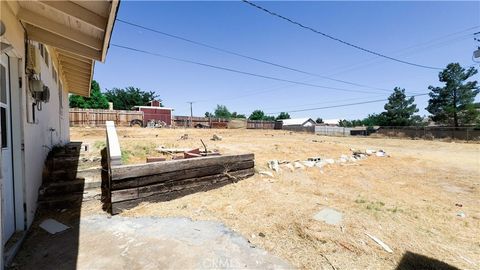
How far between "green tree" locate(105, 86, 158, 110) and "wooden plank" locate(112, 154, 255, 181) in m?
47.1

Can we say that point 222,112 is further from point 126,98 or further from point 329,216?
point 329,216

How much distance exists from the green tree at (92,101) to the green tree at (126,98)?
654cm

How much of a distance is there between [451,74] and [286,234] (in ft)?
112

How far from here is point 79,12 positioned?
2730mm

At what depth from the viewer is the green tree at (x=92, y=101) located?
116 ft

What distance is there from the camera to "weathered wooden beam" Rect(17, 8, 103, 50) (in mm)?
2975

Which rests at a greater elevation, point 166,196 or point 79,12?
point 79,12

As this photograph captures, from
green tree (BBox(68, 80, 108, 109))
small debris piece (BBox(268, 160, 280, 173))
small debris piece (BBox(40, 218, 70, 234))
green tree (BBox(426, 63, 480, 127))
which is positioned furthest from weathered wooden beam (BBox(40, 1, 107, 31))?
green tree (BBox(68, 80, 108, 109))

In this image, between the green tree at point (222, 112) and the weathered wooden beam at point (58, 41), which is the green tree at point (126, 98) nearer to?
the green tree at point (222, 112)

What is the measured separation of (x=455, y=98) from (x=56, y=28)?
1416 inches

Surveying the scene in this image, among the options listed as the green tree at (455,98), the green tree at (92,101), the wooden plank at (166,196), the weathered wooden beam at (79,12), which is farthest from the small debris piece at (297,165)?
the green tree at (92,101)

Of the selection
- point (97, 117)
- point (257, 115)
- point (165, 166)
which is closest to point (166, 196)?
point (165, 166)

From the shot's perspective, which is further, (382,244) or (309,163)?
(309,163)

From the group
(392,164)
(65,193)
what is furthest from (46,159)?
(392,164)
